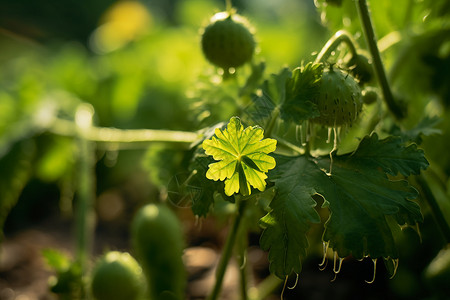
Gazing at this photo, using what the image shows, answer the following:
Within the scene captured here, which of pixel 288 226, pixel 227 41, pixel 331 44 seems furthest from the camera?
pixel 227 41

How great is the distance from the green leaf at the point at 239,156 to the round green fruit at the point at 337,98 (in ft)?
0.50

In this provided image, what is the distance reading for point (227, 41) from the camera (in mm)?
1058

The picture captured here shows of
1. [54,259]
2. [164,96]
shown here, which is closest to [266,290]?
[54,259]

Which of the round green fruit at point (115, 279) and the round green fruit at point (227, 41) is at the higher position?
the round green fruit at point (227, 41)

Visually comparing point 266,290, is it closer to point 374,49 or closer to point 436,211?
point 436,211

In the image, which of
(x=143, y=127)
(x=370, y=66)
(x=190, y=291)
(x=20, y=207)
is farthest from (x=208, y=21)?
(x=20, y=207)

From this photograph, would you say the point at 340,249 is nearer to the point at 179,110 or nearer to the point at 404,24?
the point at 404,24

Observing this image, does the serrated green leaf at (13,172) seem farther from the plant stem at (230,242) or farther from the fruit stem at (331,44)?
the fruit stem at (331,44)

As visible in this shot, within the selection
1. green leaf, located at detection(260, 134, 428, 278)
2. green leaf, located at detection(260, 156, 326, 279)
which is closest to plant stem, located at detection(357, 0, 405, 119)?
green leaf, located at detection(260, 134, 428, 278)

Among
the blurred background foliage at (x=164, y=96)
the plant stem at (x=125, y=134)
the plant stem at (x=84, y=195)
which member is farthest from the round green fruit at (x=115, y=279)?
the plant stem at (x=125, y=134)

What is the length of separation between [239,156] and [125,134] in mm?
820

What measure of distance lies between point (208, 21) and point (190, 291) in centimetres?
90

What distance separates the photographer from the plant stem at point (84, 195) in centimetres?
138

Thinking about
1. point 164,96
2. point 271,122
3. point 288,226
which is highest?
point 164,96
